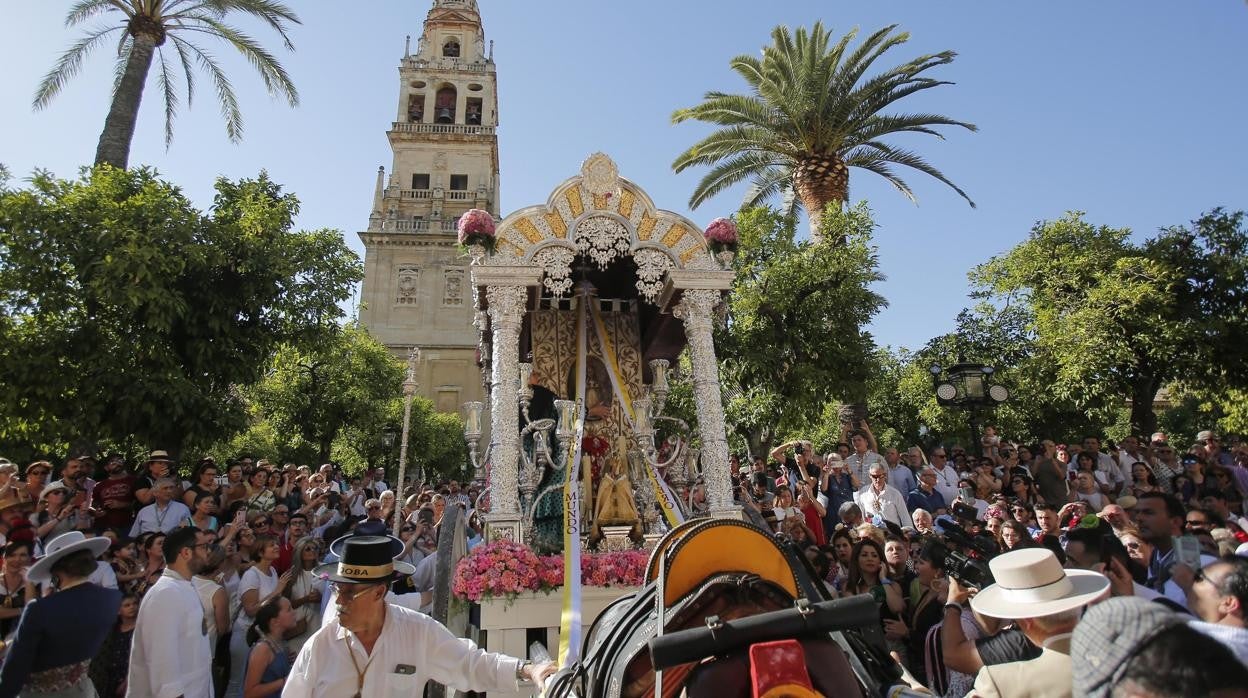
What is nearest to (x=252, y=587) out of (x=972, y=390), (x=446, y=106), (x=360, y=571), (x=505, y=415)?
(x=505, y=415)

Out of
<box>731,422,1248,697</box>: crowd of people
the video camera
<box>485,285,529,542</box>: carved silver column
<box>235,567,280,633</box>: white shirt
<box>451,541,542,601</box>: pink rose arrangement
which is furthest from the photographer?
<box>485,285,529,542</box>: carved silver column

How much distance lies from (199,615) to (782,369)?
42.3 feet

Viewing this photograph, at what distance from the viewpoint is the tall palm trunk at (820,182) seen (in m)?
16.3

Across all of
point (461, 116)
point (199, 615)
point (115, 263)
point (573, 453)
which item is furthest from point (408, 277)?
point (199, 615)

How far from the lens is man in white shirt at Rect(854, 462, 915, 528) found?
27.9ft

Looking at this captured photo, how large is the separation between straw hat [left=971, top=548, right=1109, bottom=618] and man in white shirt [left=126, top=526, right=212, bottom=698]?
447 centimetres

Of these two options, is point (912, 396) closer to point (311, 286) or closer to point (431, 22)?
point (311, 286)

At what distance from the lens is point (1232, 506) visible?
866 centimetres

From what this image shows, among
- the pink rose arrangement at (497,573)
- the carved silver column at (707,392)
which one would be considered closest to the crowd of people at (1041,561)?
the carved silver column at (707,392)

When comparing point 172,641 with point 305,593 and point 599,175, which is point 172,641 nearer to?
point 305,593

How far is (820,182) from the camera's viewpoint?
16.3 meters

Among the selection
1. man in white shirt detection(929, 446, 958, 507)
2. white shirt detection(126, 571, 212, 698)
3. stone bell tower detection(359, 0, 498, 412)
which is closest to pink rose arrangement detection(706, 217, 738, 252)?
man in white shirt detection(929, 446, 958, 507)

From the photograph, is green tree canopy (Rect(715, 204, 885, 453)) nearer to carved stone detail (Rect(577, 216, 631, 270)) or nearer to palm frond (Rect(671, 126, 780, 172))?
palm frond (Rect(671, 126, 780, 172))

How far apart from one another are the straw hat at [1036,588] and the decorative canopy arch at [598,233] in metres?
5.42
